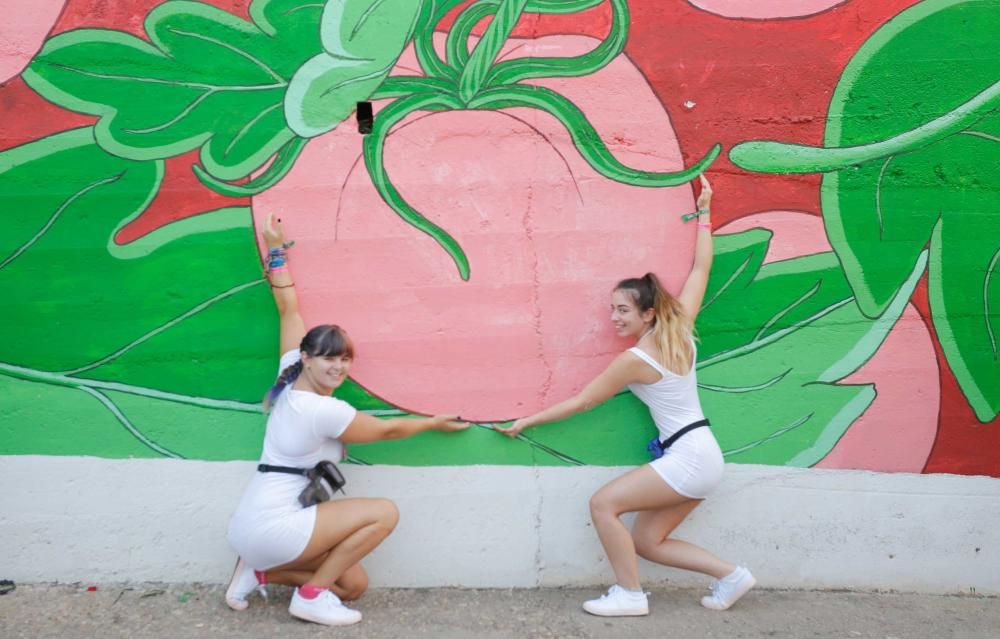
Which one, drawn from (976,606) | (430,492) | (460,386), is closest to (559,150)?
(460,386)

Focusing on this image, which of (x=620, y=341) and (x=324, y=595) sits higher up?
(x=620, y=341)

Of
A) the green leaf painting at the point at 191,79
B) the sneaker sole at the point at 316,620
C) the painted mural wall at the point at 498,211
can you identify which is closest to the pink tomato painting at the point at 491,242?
the painted mural wall at the point at 498,211

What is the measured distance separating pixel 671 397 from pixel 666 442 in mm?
208

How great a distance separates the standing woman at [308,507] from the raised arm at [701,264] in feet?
4.52

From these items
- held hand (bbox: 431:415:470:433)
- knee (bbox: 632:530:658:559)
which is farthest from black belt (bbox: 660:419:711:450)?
held hand (bbox: 431:415:470:433)

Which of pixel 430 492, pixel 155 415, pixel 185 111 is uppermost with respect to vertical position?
pixel 185 111

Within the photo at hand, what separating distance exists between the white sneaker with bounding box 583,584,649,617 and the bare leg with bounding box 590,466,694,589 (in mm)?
42

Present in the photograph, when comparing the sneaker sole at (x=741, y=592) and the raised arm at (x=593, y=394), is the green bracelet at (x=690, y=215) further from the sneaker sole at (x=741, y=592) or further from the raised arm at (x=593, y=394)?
the sneaker sole at (x=741, y=592)

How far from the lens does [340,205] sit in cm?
435

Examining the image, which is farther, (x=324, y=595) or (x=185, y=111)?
(x=185, y=111)

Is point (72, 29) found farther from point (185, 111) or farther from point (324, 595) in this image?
point (324, 595)

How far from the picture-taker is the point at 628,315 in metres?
4.23

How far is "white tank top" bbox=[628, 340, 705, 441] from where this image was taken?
13.7 ft

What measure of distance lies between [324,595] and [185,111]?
2211 millimetres
